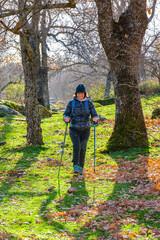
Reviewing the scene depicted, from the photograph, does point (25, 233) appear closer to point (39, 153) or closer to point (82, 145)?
point (82, 145)

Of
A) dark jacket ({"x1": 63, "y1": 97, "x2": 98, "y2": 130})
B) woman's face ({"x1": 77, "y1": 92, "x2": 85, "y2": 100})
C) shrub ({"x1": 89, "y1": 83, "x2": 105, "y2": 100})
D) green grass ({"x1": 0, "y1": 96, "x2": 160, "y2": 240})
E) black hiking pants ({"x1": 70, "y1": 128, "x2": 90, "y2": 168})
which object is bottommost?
green grass ({"x1": 0, "y1": 96, "x2": 160, "y2": 240})

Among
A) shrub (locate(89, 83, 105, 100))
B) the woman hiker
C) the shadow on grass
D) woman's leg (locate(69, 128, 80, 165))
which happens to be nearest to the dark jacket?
the woman hiker

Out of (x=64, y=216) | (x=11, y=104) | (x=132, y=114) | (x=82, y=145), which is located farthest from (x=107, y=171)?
(x=11, y=104)

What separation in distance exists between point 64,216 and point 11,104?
15.8 metres

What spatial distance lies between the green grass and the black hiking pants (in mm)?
477

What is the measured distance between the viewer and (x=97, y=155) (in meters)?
8.81

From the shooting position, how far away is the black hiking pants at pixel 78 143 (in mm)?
6965

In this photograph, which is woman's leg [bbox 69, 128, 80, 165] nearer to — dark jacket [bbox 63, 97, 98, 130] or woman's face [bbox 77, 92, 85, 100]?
dark jacket [bbox 63, 97, 98, 130]

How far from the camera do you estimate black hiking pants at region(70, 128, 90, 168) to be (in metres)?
6.96

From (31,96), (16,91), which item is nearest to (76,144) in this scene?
(31,96)

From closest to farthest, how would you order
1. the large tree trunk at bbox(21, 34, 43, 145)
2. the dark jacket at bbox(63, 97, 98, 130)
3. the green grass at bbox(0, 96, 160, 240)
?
the green grass at bbox(0, 96, 160, 240) < the dark jacket at bbox(63, 97, 98, 130) < the large tree trunk at bbox(21, 34, 43, 145)

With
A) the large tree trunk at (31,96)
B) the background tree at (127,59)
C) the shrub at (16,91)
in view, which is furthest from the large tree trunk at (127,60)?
the shrub at (16,91)

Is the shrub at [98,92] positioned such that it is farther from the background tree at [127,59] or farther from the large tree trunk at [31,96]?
the background tree at [127,59]

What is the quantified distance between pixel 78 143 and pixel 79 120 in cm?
61
